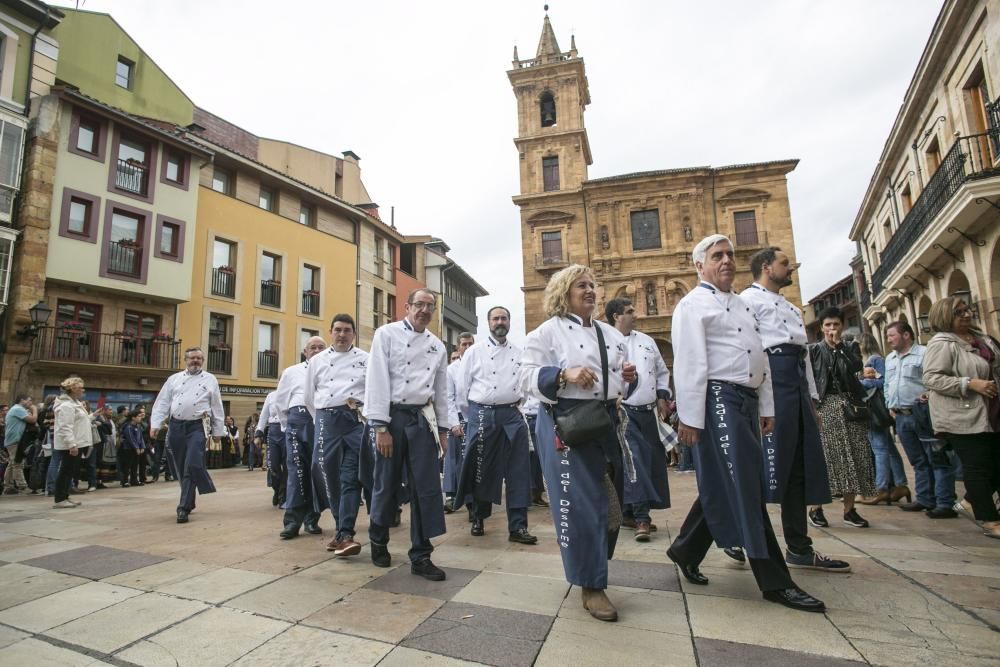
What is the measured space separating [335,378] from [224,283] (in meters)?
19.6

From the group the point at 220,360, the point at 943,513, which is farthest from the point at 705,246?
the point at 220,360

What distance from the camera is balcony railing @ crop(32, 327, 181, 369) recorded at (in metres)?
15.8

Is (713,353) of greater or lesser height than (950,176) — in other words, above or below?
below

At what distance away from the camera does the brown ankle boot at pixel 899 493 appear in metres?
5.71

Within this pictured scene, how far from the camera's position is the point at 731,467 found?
2.89 m

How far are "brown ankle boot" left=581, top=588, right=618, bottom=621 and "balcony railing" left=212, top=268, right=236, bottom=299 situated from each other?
866 inches

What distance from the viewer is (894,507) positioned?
5.72m

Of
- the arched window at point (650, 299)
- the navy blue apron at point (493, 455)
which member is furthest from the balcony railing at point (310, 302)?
the navy blue apron at point (493, 455)

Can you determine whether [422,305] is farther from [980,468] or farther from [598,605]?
[980,468]

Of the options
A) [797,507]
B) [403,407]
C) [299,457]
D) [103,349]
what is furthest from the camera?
[103,349]

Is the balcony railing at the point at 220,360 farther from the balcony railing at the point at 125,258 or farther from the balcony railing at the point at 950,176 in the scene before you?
the balcony railing at the point at 950,176

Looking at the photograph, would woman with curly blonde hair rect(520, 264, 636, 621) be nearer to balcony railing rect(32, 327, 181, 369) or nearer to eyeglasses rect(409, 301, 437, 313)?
eyeglasses rect(409, 301, 437, 313)

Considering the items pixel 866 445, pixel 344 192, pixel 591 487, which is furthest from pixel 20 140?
pixel 866 445

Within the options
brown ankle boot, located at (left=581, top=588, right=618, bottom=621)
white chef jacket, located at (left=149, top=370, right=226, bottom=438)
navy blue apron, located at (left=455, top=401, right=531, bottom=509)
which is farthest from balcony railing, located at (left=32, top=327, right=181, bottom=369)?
brown ankle boot, located at (left=581, top=588, right=618, bottom=621)
